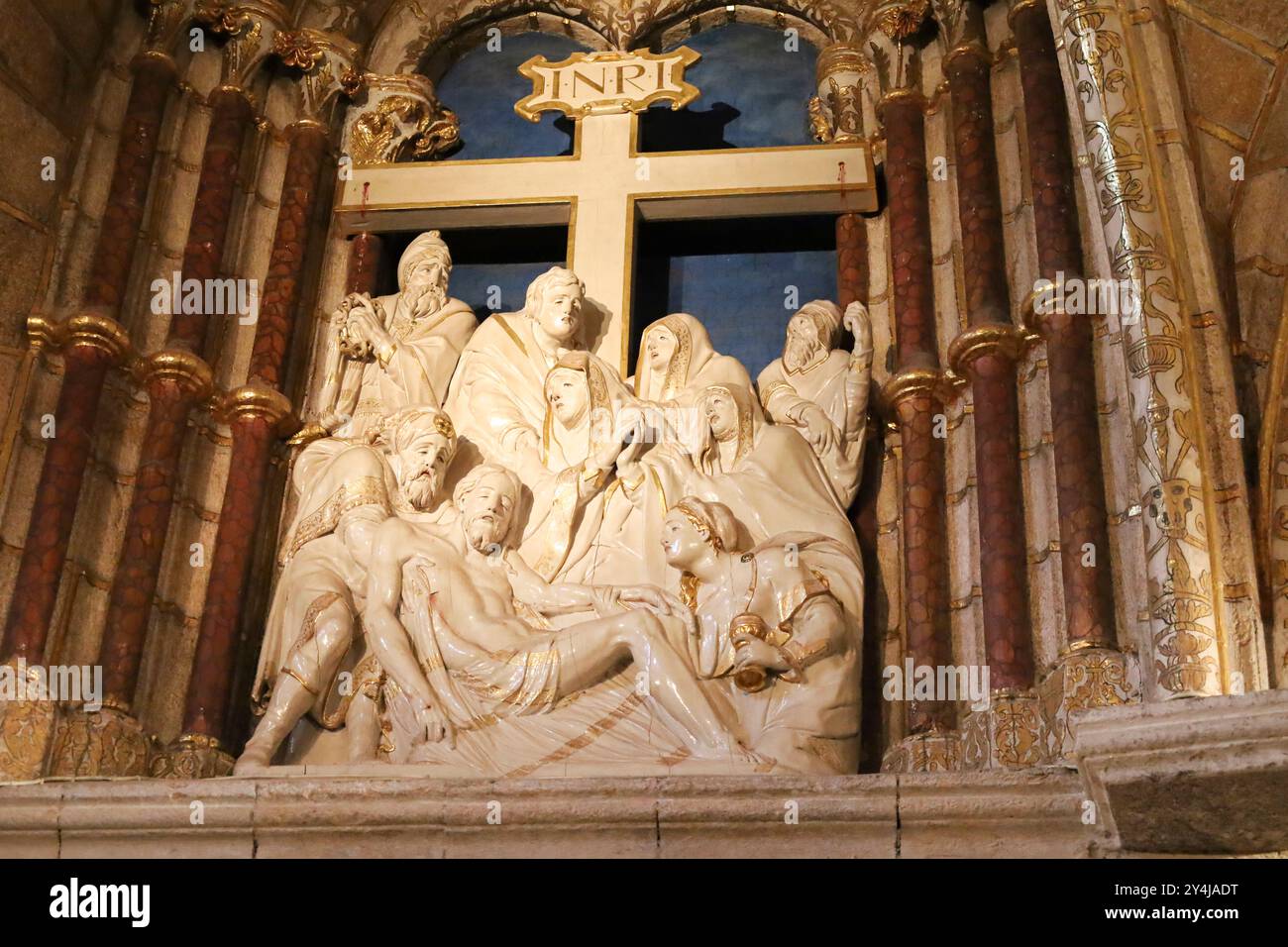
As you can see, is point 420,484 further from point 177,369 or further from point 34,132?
point 34,132

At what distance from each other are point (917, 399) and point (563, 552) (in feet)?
4.80

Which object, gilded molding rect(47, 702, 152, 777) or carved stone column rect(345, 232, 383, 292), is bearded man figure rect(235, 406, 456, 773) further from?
carved stone column rect(345, 232, 383, 292)

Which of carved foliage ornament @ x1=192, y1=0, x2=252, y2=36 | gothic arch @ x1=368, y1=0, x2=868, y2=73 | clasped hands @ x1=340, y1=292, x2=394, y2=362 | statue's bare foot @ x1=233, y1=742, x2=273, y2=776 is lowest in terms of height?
statue's bare foot @ x1=233, y1=742, x2=273, y2=776

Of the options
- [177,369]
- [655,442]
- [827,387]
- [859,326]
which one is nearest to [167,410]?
[177,369]

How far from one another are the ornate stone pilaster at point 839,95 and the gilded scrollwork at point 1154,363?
157cm

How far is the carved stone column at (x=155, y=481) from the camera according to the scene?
19.8ft

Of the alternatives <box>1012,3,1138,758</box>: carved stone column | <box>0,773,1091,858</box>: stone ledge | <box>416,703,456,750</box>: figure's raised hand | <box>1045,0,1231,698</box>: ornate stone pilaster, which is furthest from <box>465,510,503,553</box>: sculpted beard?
<box>1045,0,1231,698</box>: ornate stone pilaster

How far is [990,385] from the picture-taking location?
6.34 meters

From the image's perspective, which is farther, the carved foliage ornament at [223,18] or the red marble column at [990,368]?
the carved foliage ornament at [223,18]

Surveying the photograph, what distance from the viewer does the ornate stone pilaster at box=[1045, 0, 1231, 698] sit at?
4.88 meters

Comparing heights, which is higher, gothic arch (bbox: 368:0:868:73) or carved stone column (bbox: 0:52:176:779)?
gothic arch (bbox: 368:0:868:73)

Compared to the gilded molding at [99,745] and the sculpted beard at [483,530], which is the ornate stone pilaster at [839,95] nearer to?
the sculpted beard at [483,530]

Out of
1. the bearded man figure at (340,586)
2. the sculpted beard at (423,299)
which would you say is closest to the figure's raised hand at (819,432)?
the bearded man figure at (340,586)
